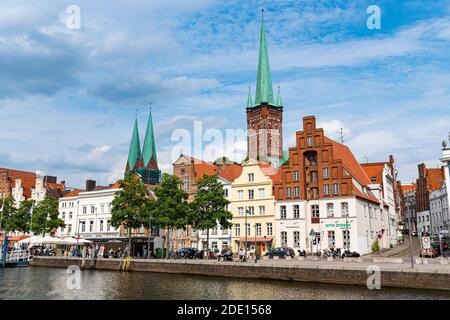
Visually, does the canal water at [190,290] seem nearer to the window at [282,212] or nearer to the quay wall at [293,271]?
the quay wall at [293,271]

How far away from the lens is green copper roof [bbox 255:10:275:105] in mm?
130625

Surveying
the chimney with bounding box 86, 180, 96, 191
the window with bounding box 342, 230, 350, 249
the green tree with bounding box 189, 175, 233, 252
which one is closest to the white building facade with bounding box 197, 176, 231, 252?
the green tree with bounding box 189, 175, 233, 252

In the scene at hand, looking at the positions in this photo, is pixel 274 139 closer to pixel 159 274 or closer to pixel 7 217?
pixel 7 217

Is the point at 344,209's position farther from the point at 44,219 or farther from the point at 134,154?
the point at 134,154

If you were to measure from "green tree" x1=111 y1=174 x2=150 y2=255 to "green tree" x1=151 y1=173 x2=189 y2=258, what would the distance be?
287cm

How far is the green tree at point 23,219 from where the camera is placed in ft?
258

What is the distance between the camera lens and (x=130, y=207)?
6256cm

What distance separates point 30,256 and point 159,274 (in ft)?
98.2

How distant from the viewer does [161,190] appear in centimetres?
6091

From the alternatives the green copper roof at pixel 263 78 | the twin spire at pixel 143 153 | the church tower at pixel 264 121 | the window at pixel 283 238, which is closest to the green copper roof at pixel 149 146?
the twin spire at pixel 143 153

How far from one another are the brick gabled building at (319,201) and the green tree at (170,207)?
1543 centimetres

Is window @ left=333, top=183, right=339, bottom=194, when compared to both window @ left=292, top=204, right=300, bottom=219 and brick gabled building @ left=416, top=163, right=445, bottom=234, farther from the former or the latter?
brick gabled building @ left=416, top=163, right=445, bottom=234

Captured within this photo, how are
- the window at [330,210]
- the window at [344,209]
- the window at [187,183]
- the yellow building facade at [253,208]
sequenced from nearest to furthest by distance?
1. the window at [344,209]
2. the window at [330,210]
3. the yellow building facade at [253,208]
4. the window at [187,183]

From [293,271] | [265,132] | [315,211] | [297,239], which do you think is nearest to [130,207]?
[297,239]
